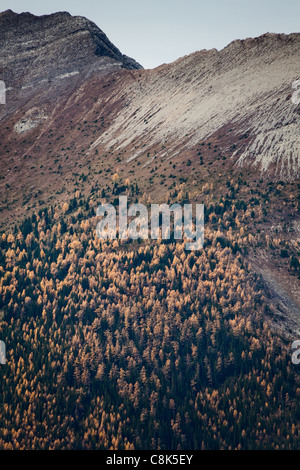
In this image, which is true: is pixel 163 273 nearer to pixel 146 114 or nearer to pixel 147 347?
pixel 147 347

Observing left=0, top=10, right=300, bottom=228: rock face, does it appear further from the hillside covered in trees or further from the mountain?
the hillside covered in trees

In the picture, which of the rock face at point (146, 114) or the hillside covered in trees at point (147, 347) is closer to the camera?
the hillside covered in trees at point (147, 347)

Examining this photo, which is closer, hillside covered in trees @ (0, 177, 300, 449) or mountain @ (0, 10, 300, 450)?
hillside covered in trees @ (0, 177, 300, 449)

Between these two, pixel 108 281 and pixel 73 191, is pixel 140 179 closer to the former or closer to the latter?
pixel 73 191

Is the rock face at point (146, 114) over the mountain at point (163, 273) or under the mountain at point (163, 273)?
over

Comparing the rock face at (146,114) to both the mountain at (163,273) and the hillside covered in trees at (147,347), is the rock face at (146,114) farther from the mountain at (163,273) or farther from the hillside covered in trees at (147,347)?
the hillside covered in trees at (147,347)

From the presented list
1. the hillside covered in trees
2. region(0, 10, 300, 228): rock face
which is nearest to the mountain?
the hillside covered in trees

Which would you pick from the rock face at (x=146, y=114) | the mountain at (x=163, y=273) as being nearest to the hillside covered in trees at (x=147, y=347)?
the mountain at (x=163, y=273)
